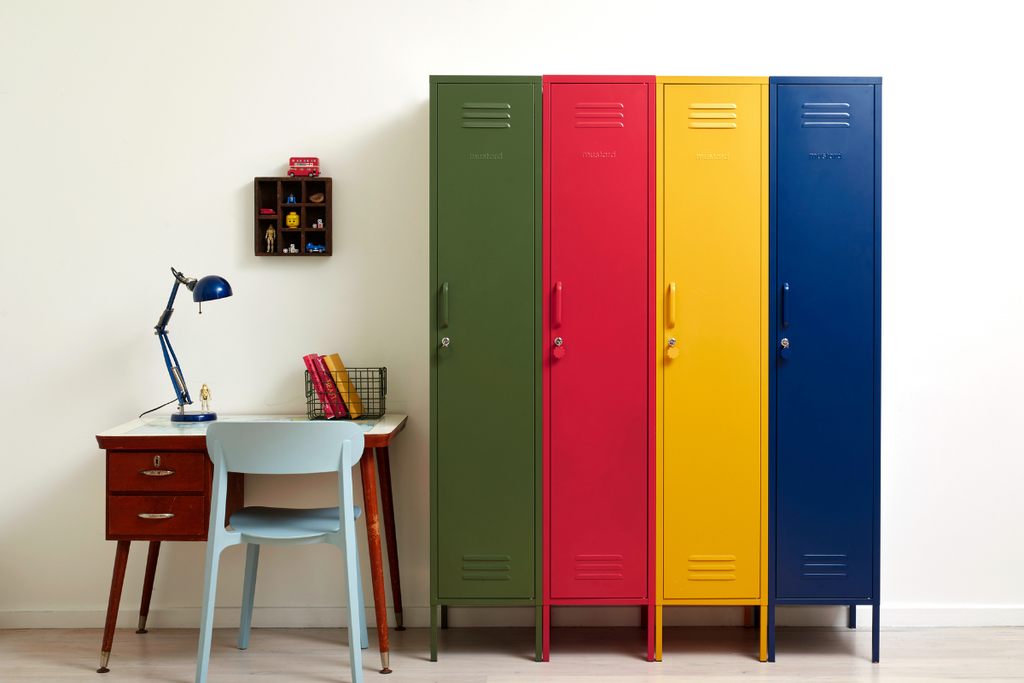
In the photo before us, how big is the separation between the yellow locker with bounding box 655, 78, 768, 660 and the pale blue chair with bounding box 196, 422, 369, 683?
1061 mm

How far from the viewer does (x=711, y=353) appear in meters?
2.29

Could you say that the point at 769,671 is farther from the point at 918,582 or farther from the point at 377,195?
the point at 377,195

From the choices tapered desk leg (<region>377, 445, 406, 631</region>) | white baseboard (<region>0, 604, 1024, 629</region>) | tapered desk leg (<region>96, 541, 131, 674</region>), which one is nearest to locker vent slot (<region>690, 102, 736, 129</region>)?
tapered desk leg (<region>377, 445, 406, 631</region>)

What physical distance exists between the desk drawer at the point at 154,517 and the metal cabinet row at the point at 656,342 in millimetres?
813

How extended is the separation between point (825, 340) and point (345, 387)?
1775mm

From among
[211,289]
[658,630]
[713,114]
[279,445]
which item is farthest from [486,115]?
[658,630]

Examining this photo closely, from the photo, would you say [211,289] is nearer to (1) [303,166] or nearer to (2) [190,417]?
(2) [190,417]

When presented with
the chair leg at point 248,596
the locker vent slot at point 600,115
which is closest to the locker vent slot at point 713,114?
the locker vent slot at point 600,115

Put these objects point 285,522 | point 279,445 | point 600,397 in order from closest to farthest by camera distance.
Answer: point 279,445, point 285,522, point 600,397

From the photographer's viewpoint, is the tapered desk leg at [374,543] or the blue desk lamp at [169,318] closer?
the tapered desk leg at [374,543]

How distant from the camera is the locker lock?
2.27m

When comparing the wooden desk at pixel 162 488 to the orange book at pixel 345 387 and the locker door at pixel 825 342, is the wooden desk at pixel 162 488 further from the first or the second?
the locker door at pixel 825 342

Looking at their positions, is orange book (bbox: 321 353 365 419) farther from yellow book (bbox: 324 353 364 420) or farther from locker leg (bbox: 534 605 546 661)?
locker leg (bbox: 534 605 546 661)

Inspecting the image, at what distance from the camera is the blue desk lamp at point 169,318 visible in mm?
2373
